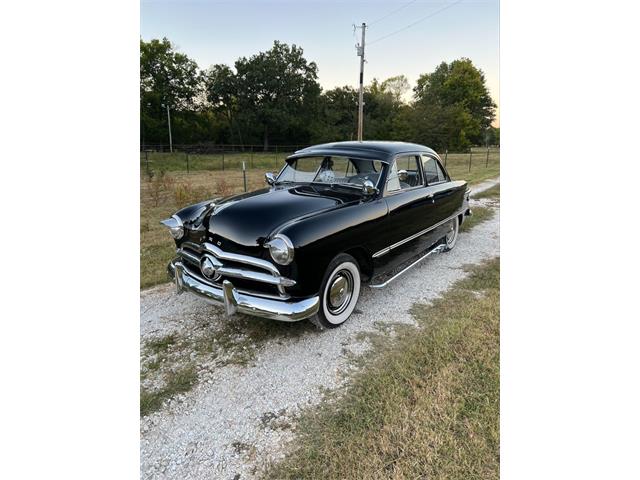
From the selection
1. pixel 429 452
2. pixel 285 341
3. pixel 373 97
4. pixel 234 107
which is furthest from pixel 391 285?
pixel 373 97

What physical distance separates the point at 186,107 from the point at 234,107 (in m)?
4.82

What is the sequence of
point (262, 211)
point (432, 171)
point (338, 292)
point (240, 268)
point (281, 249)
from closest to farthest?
point (281, 249) → point (240, 268) → point (262, 211) → point (338, 292) → point (432, 171)

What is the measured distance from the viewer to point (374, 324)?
3225 millimetres

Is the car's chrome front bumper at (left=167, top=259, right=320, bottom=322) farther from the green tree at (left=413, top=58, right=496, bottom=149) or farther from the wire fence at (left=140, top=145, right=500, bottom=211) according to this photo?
the green tree at (left=413, top=58, right=496, bottom=149)

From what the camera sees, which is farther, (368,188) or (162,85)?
(162,85)

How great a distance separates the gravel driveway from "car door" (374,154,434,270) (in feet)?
1.55

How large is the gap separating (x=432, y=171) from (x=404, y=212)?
131 centimetres

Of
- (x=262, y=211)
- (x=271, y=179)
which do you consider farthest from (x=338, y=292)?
(x=271, y=179)

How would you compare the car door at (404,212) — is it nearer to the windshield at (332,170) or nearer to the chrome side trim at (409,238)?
the chrome side trim at (409,238)

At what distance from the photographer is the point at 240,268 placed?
2832 millimetres

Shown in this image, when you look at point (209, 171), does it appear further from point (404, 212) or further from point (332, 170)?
point (404, 212)

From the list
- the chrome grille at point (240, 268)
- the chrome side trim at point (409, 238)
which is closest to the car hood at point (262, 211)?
the chrome grille at point (240, 268)

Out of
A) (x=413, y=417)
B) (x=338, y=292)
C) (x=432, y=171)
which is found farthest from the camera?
(x=432, y=171)

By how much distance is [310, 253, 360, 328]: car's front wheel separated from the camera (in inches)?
116
